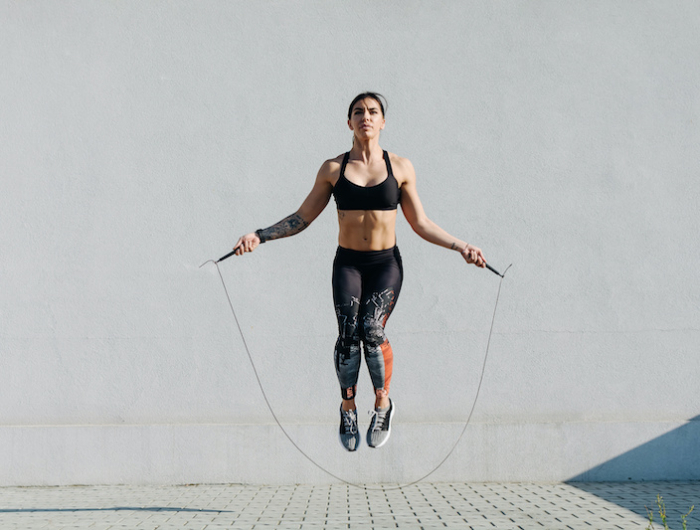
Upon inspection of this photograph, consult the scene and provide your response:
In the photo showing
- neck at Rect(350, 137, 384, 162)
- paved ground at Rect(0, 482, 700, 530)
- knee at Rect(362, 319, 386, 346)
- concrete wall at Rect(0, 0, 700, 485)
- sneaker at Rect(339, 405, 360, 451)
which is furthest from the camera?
concrete wall at Rect(0, 0, 700, 485)

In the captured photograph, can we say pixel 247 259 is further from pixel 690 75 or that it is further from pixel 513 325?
pixel 690 75

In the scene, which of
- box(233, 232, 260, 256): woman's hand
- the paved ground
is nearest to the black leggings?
box(233, 232, 260, 256): woman's hand

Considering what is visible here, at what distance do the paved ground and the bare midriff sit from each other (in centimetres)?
254

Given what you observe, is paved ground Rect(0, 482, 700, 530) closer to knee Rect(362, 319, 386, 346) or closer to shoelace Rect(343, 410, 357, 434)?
shoelace Rect(343, 410, 357, 434)

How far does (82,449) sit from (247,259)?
9.24ft

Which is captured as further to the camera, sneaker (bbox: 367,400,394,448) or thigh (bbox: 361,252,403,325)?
sneaker (bbox: 367,400,394,448)

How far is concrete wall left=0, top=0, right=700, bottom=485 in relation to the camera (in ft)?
27.7

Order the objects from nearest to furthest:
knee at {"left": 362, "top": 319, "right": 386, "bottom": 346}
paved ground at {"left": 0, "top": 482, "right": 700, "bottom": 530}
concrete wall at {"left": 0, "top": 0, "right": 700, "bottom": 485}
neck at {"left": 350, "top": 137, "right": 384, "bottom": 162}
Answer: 1. knee at {"left": 362, "top": 319, "right": 386, "bottom": 346}
2. neck at {"left": 350, "top": 137, "right": 384, "bottom": 162}
3. paved ground at {"left": 0, "top": 482, "right": 700, "bottom": 530}
4. concrete wall at {"left": 0, "top": 0, "right": 700, "bottom": 485}

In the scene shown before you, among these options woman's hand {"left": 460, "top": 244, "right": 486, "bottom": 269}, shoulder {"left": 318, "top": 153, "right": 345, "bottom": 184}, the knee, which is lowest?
the knee

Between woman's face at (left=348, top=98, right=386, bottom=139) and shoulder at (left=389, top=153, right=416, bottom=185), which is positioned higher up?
woman's face at (left=348, top=98, right=386, bottom=139)

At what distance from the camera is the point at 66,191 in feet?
28.3

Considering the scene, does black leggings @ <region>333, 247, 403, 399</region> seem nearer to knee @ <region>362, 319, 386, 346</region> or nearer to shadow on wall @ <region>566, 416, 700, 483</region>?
knee @ <region>362, 319, 386, 346</region>

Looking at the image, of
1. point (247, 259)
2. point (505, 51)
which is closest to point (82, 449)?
point (247, 259)

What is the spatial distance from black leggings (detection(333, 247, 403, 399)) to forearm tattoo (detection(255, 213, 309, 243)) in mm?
354
